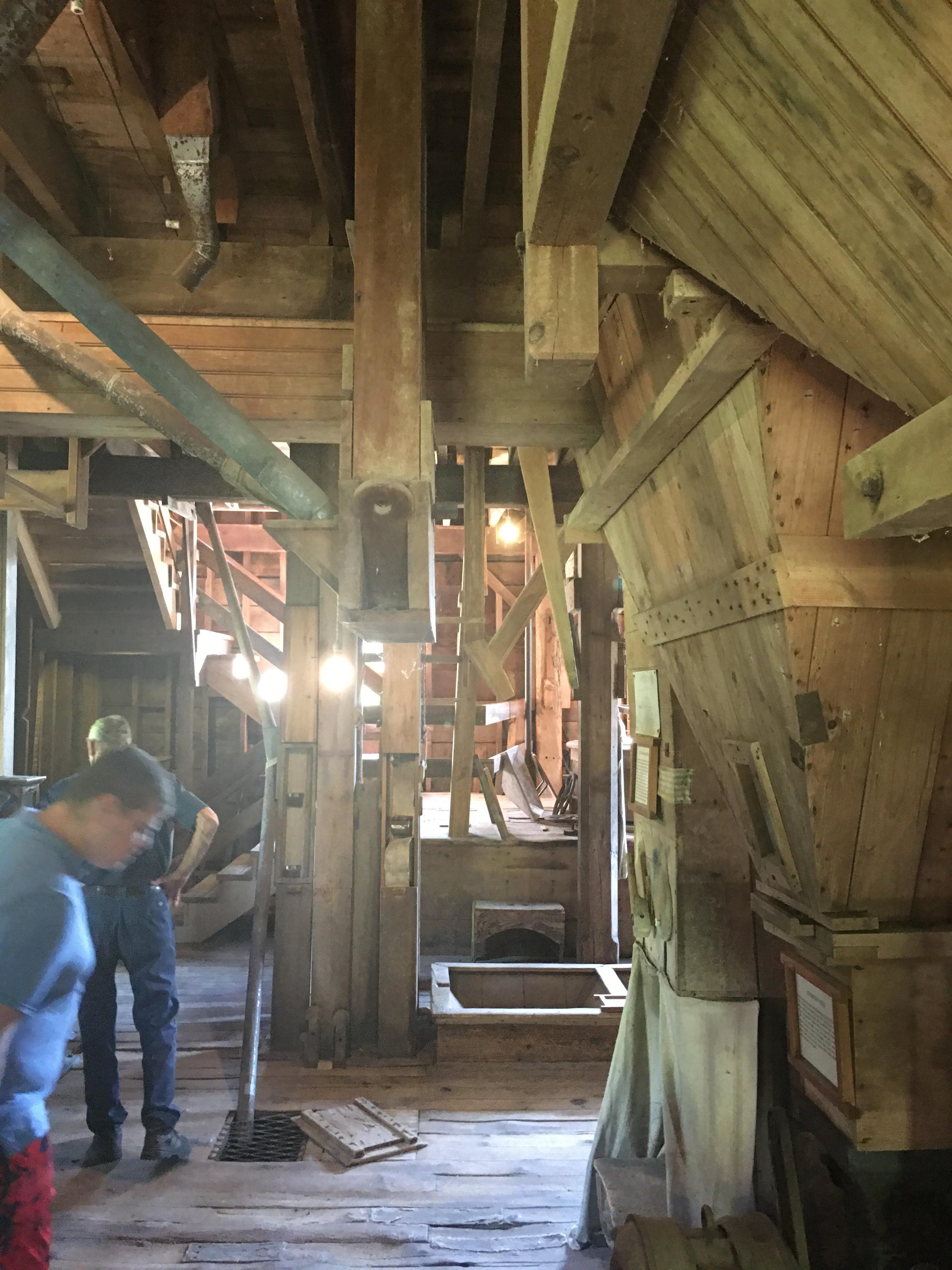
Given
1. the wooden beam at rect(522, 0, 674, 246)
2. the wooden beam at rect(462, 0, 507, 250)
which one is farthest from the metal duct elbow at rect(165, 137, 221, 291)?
the wooden beam at rect(522, 0, 674, 246)

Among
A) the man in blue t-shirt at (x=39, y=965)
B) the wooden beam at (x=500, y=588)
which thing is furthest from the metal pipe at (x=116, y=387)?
the wooden beam at (x=500, y=588)

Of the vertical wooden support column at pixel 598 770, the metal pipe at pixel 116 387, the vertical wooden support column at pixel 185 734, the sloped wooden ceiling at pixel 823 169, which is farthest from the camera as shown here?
the vertical wooden support column at pixel 185 734

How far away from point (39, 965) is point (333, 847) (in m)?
2.93

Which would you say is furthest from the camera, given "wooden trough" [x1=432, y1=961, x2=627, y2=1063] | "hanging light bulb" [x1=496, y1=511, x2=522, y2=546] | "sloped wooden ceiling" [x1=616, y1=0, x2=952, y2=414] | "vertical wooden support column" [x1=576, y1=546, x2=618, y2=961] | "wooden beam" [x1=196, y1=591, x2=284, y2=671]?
"hanging light bulb" [x1=496, y1=511, x2=522, y2=546]

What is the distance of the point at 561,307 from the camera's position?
1.59 m

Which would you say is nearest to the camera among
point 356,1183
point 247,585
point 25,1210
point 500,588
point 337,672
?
point 25,1210

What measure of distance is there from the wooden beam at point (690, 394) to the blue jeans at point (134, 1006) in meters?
2.87

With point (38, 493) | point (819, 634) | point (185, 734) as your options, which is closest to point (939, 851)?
point (819, 634)

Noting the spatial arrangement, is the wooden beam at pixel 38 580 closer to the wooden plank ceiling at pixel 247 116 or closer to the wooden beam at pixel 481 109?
the wooden plank ceiling at pixel 247 116

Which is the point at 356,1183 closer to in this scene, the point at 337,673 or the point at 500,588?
the point at 337,673

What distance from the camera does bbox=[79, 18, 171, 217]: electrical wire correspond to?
2.26 meters

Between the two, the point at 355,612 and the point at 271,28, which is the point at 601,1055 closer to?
the point at 355,612

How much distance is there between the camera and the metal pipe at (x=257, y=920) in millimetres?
4137

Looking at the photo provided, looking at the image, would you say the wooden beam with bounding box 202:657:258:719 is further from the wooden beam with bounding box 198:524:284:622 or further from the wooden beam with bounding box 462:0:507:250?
the wooden beam with bounding box 462:0:507:250
